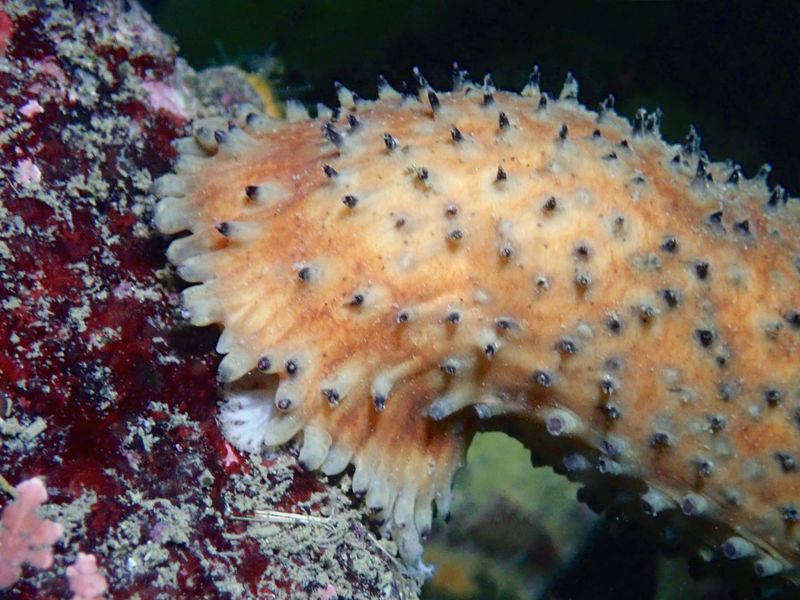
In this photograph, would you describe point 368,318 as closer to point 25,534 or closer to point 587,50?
point 25,534

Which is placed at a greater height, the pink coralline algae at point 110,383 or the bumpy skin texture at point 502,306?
the bumpy skin texture at point 502,306

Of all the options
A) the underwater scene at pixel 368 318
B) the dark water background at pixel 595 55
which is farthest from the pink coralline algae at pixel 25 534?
the dark water background at pixel 595 55

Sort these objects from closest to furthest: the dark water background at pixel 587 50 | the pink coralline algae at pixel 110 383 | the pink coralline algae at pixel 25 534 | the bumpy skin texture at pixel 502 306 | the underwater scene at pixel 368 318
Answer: the pink coralline algae at pixel 25 534 < the pink coralline algae at pixel 110 383 < the underwater scene at pixel 368 318 < the bumpy skin texture at pixel 502 306 < the dark water background at pixel 587 50

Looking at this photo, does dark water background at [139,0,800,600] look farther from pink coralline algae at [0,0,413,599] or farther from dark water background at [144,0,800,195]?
pink coralline algae at [0,0,413,599]

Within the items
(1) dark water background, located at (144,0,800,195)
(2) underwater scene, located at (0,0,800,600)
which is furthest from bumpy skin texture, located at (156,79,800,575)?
(1) dark water background, located at (144,0,800,195)

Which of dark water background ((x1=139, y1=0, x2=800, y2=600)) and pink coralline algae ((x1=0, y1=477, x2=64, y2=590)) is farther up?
dark water background ((x1=139, y1=0, x2=800, y2=600))

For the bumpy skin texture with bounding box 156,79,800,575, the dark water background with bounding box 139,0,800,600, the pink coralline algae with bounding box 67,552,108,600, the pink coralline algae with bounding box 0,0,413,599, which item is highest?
the dark water background with bounding box 139,0,800,600

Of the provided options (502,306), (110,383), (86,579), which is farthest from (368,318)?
(86,579)

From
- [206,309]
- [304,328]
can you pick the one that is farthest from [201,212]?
[304,328]

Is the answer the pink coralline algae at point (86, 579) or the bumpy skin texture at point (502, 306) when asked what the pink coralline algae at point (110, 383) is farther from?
the bumpy skin texture at point (502, 306)
